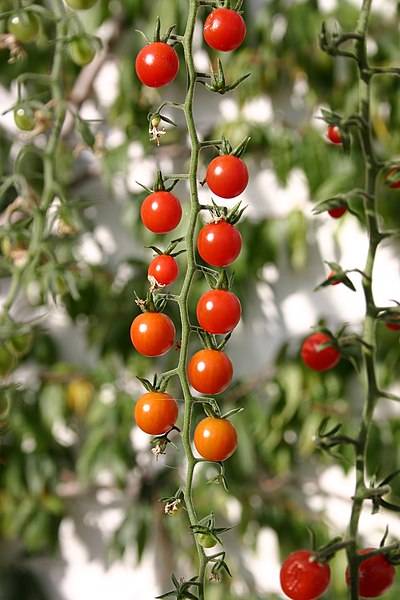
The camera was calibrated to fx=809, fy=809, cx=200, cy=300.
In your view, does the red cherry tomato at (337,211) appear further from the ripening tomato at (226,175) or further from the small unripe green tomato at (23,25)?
the small unripe green tomato at (23,25)

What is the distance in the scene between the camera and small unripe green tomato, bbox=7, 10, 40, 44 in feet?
1.81

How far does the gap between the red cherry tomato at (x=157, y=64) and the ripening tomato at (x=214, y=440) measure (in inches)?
5.6

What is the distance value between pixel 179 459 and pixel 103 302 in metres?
0.30

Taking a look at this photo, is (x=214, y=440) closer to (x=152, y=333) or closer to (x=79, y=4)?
(x=152, y=333)

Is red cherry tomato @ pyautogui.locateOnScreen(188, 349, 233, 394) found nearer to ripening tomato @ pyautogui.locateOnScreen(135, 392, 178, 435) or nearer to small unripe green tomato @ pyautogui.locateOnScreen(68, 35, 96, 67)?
ripening tomato @ pyautogui.locateOnScreen(135, 392, 178, 435)

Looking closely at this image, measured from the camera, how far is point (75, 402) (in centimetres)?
143

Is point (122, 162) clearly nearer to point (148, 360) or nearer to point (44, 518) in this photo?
point (148, 360)

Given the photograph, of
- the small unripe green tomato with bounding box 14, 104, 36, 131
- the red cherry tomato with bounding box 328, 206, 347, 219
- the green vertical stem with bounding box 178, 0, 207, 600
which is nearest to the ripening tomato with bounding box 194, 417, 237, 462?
the green vertical stem with bounding box 178, 0, 207, 600

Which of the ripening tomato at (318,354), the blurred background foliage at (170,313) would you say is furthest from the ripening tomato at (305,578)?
the blurred background foliage at (170,313)

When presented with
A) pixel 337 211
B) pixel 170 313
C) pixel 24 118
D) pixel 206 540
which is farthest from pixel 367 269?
pixel 170 313

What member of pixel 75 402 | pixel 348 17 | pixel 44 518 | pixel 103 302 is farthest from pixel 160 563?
pixel 348 17

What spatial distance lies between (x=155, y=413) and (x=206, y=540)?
5cm

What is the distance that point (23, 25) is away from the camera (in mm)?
552

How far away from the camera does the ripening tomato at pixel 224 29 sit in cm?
34
